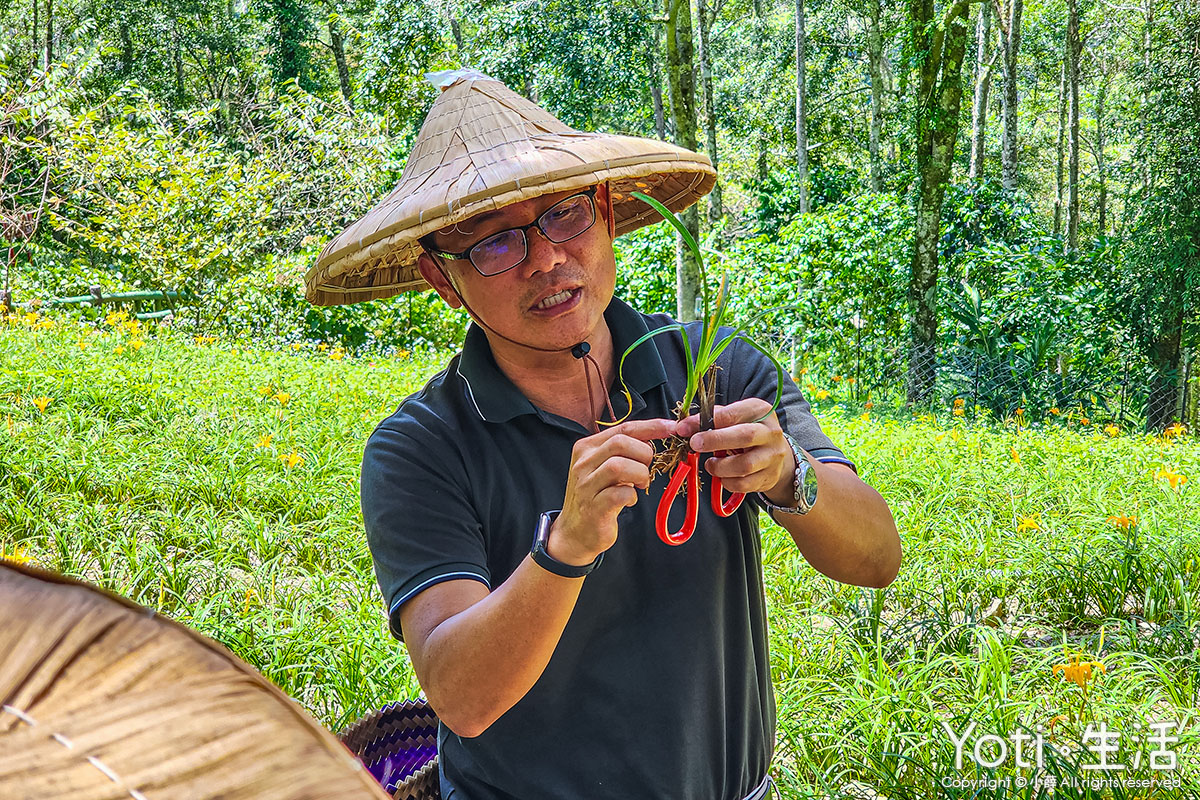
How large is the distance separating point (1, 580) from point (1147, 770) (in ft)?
8.53

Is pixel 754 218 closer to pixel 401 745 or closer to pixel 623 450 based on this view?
pixel 401 745

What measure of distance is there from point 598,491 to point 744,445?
20 cm

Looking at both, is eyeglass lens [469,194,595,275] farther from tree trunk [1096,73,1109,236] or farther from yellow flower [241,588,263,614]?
tree trunk [1096,73,1109,236]

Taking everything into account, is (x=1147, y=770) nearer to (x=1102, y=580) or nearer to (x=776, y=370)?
(x=1102, y=580)

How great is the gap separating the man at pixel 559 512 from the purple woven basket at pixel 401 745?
0.08 m

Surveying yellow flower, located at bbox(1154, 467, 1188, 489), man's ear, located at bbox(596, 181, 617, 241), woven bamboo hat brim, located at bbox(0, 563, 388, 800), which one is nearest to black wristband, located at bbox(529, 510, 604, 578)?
man's ear, located at bbox(596, 181, 617, 241)

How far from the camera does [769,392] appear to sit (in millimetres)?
1543

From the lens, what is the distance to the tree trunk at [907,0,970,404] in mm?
8203

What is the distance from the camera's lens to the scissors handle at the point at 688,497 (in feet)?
4.00

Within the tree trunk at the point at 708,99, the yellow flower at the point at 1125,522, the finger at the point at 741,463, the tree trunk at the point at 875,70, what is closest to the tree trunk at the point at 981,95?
the tree trunk at the point at 875,70

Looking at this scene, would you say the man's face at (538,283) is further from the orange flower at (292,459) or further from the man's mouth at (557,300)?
the orange flower at (292,459)

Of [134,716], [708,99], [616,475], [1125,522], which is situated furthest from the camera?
[708,99]

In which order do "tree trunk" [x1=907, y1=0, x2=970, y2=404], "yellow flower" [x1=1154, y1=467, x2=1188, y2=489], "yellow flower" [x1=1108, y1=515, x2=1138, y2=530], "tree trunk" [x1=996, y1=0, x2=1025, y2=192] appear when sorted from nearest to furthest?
"yellow flower" [x1=1108, y1=515, x2=1138, y2=530], "yellow flower" [x1=1154, y1=467, x2=1188, y2=489], "tree trunk" [x1=907, y1=0, x2=970, y2=404], "tree trunk" [x1=996, y1=0, x2=1025, y2=192]

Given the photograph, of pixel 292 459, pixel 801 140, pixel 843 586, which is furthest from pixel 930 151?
pixel 292 459
